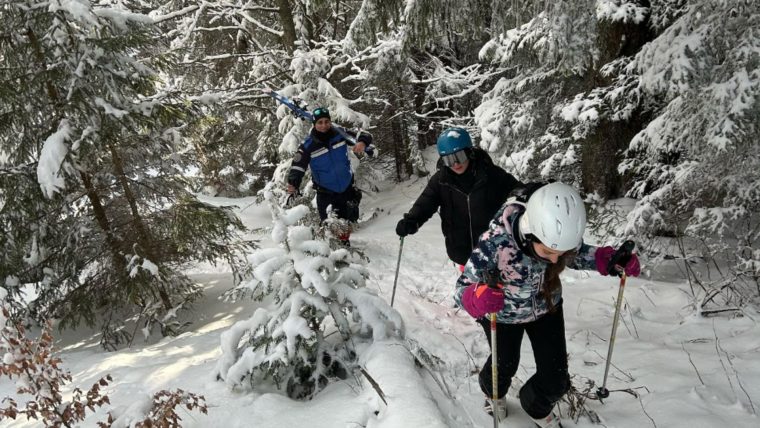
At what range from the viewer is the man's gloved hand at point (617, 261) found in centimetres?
298

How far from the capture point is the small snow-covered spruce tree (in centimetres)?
336

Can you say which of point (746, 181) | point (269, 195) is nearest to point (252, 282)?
point (269, 195)

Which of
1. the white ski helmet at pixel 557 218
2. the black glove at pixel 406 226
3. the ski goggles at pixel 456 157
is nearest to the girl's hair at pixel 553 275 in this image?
the white ski helmet at pixel 557 218

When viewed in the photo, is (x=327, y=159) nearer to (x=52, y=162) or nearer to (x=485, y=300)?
(x=52, y=162)

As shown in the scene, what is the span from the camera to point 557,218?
8.22 feet

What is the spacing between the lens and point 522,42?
7.28 metres

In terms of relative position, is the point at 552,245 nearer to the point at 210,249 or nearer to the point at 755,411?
the point at 755,411

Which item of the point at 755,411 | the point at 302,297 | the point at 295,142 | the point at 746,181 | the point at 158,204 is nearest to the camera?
the point at 755,411

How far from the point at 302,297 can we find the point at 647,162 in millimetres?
5567

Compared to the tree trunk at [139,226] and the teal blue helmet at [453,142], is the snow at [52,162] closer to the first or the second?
the tree trunk at [139,226]

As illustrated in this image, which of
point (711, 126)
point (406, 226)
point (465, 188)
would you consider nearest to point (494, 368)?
point (465, 188)

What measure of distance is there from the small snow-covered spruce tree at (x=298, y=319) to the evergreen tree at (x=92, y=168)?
2776 mm

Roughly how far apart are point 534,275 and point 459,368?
1.72 m

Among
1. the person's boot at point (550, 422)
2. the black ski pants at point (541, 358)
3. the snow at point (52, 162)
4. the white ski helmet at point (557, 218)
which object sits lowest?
the person's boot at point (550, 422)
